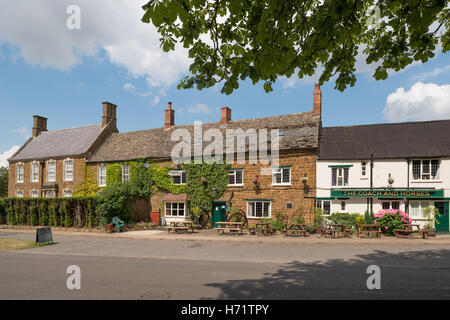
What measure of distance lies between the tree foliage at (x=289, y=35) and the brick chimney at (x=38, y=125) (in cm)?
4078

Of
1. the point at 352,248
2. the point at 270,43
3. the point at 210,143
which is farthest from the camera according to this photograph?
the point at 210,143

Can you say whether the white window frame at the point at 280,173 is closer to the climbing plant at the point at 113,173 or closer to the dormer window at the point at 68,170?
the climbing plant at the point at 113,173

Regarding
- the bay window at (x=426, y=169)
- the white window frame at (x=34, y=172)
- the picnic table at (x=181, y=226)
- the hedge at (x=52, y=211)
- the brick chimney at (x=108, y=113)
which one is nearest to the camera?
the bay window at (x=426, y=169)

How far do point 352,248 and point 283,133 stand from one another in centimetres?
1222

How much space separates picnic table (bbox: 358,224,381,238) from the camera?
18047mm

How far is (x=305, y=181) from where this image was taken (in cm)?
2197

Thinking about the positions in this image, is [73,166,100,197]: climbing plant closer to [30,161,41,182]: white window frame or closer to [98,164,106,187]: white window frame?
[98,164,106,187]: white window frame

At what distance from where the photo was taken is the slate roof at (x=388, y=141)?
21328 mm

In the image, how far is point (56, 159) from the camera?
32469 mm

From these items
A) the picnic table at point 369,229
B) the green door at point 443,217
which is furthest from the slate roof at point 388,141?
the picnic table at point 369,229

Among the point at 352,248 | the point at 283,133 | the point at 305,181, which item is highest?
the point at 283,133

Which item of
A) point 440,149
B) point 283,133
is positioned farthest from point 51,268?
point 440,149

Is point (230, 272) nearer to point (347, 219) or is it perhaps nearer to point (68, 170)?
point (347, 219)
